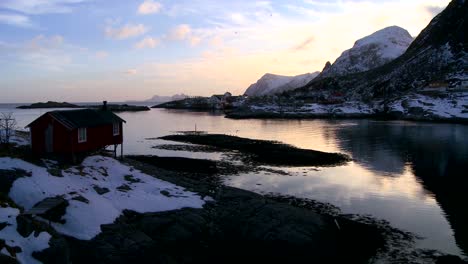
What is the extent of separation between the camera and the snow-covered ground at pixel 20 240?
20.0 metres

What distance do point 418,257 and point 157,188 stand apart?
20.7 meters

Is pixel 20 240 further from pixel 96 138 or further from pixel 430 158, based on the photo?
pixel 430 158

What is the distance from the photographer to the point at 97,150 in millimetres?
42969

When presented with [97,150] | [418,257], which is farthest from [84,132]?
[418,257]

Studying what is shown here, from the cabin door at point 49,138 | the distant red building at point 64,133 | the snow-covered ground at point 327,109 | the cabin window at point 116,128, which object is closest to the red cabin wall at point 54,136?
the distant red building at point 64,133

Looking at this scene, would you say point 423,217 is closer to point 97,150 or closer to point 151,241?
point 151,241

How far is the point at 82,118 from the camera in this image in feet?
131

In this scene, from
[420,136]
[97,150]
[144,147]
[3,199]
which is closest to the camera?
[3,199]

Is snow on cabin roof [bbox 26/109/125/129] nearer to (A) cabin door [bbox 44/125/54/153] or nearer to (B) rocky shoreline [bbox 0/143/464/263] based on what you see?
(A) cabin door [bbox 44/125/54/153]

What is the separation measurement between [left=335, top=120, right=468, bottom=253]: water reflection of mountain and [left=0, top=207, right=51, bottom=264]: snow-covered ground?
26.7 metres

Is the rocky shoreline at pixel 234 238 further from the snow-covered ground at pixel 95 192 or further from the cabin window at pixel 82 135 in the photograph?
the cabin window at pixel 82 135

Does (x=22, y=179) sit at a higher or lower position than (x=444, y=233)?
higher

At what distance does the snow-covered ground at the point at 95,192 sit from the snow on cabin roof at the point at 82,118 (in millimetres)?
3638

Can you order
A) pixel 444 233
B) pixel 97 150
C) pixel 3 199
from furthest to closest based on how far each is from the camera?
pixel 97 150 → pixel 444 233 → pixel 3 199
